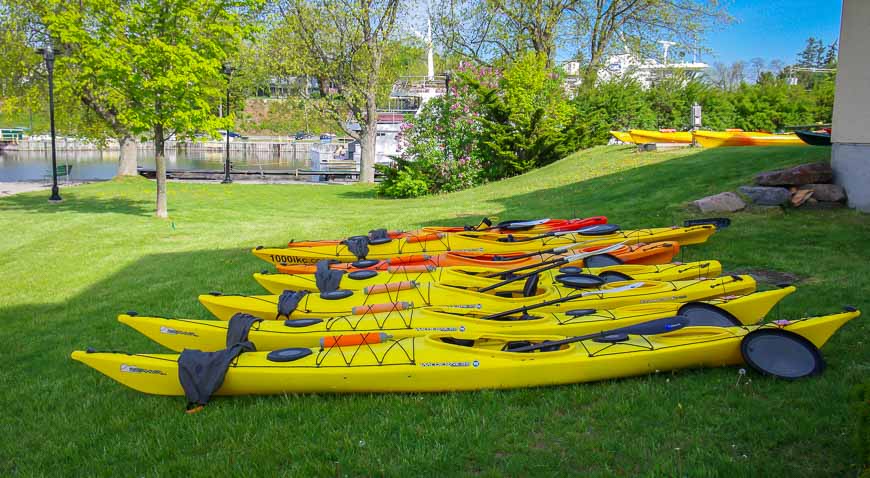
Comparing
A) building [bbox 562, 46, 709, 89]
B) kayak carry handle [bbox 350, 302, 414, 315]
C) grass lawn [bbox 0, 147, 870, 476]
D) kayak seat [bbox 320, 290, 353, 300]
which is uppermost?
building [bbox 562, 46, 709, 89]

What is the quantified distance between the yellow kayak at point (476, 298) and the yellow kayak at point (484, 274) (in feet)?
0.92

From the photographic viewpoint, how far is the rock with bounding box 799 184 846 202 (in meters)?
9.12

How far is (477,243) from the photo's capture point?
840cm

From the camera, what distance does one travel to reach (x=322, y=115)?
89.1 feet

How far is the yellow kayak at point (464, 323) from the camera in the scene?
5066mm

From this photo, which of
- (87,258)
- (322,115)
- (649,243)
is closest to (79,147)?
(322,115)

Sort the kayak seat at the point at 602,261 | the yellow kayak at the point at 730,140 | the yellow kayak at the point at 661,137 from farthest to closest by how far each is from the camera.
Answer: the yellow kayak at the point at 661,137 < the yellow kayak at the point at 730,140 < the kayak seat at the point at 602,261

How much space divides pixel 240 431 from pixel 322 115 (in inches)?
949

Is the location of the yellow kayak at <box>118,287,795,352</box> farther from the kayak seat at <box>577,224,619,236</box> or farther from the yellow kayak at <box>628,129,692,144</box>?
the yellow kayak at <box>628,129,692,144</box>

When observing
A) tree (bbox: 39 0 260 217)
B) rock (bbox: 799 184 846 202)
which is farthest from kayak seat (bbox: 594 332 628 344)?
tree (bbox: 39 0 260 217)

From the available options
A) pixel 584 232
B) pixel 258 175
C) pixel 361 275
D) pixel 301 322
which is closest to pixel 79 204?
pixel 258 175

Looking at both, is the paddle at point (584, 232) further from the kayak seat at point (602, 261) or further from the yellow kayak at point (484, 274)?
the yellow kayak at point (484, 274)

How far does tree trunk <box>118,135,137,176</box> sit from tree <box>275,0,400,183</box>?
6.93m

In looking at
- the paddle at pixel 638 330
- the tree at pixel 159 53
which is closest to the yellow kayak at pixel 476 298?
the paddle at pixel 638 330
